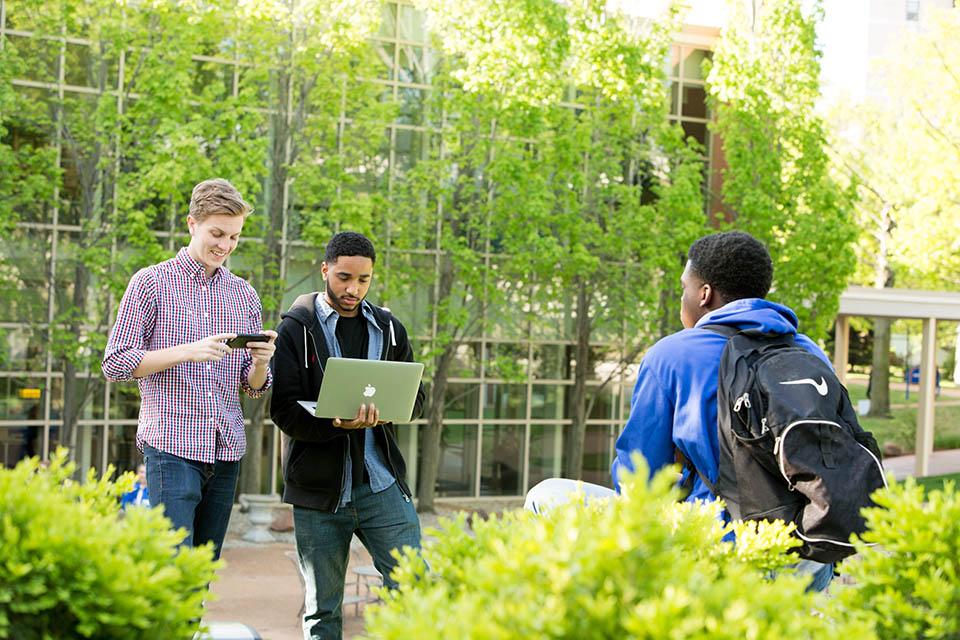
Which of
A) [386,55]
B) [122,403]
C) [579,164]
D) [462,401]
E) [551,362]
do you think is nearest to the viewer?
[122,403]

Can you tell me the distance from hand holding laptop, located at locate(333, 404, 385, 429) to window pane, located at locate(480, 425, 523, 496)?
16.2m

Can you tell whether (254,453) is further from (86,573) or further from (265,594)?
(86,573)

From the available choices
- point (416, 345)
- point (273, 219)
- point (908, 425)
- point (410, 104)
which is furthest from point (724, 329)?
point (908, 425)

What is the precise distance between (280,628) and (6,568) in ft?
27.2

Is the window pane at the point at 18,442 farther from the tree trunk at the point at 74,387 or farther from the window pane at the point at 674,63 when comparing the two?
the window pane at the point at 674,63

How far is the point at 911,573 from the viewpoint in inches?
103

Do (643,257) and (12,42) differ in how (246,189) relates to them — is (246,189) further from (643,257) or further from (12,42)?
(643,257)

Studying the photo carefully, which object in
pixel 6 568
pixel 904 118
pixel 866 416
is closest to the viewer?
pixel 6 568

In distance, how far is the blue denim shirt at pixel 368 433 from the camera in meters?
4.74

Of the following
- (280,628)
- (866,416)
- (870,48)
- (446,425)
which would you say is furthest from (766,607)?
(870,48)

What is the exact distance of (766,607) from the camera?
2.19 m

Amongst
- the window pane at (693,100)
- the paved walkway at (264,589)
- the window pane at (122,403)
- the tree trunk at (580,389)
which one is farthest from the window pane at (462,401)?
the window pane at (693,100)

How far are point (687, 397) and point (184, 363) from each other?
A: 6.36ft

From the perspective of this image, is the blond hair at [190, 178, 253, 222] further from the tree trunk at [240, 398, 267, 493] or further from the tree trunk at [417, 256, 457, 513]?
the tree trunk at [417, 256, 457, 513]
